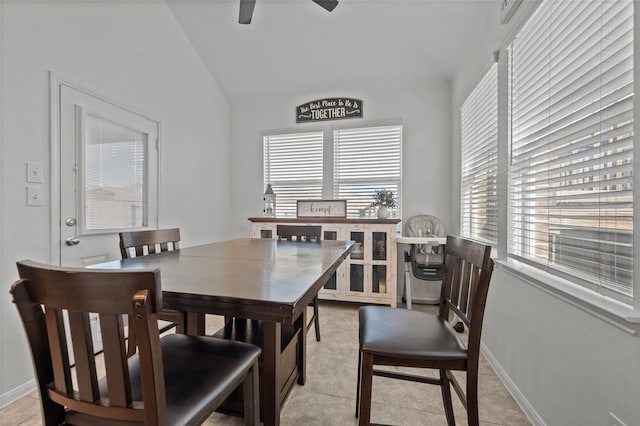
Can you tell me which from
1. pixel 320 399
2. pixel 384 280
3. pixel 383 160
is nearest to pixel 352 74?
pixel 383 160

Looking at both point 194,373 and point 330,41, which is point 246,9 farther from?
point 194,373

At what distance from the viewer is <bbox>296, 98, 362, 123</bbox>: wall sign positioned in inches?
145

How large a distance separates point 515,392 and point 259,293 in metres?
1.80

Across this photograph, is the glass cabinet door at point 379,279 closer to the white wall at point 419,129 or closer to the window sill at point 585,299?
the white wall at point 419,129

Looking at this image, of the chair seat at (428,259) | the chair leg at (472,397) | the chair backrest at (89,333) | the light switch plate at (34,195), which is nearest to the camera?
the chair backrest at (89,333)

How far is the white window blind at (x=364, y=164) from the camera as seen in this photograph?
3.60 m

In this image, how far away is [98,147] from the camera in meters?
2.35

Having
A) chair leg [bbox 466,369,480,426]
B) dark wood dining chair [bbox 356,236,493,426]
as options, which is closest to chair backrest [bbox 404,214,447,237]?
dark wood dining chair [bbox 356,236,493,426]

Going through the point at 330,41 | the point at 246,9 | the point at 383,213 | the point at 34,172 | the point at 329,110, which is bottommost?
the point at 383,213

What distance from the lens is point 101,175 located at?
237 cm

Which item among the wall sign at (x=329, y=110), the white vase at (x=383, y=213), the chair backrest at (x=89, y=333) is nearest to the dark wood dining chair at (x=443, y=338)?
the chair backrest at (x=89, y=333)

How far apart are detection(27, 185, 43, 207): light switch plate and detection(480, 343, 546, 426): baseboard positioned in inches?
129

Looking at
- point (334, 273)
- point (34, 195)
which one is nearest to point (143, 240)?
point (34, 195)

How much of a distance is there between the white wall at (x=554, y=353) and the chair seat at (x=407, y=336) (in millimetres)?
Answer: 461
